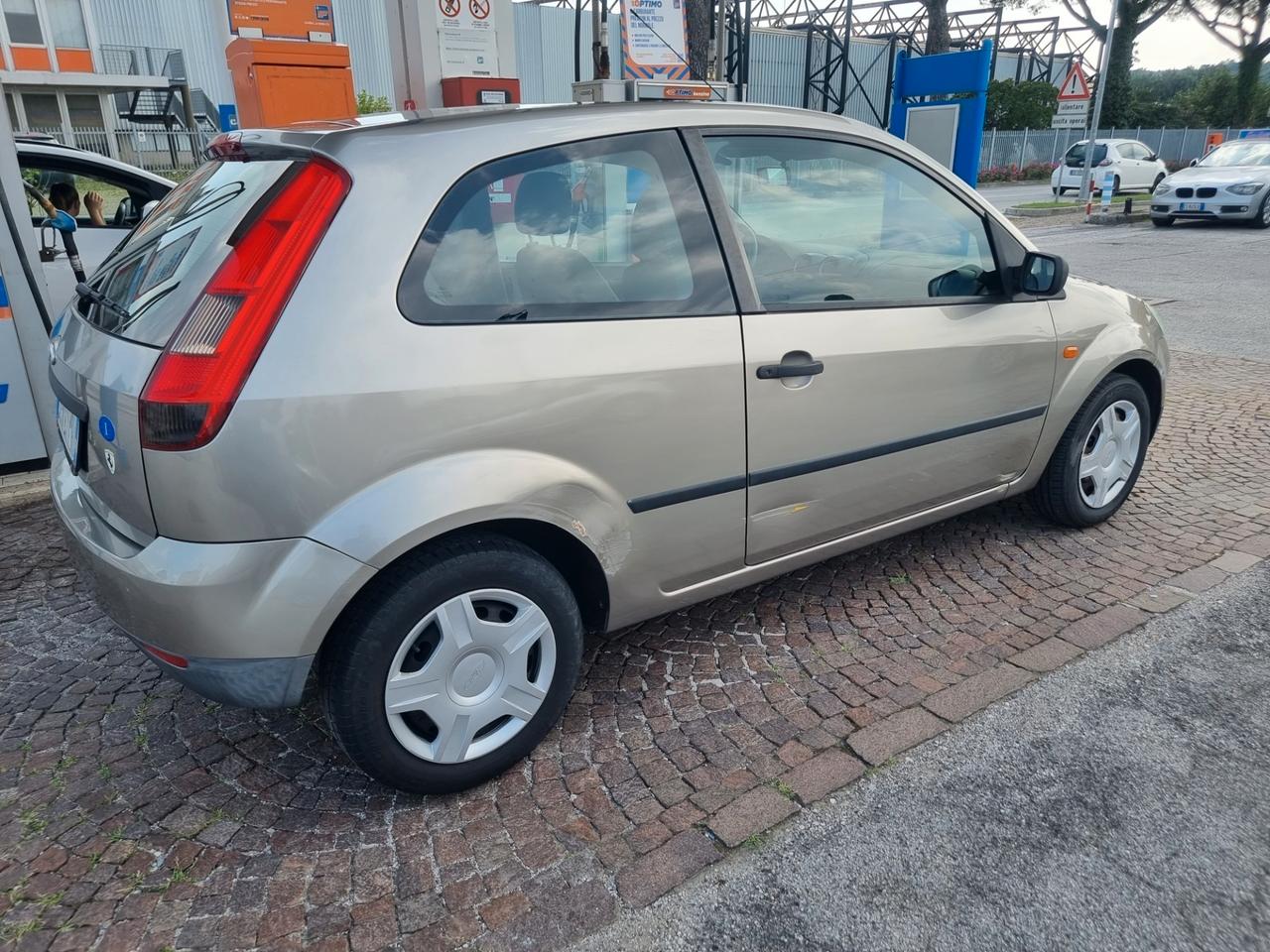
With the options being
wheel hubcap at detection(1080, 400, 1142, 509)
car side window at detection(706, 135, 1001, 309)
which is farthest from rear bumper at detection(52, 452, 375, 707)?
wheel hubcap at detection(1080, 400, 1142, 509)

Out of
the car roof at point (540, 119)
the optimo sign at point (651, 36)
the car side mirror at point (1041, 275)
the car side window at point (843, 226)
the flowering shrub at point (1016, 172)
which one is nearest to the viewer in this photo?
the car roof at point (540, 119)

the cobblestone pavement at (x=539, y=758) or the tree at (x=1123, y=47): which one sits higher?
the tree at (x=1123, y=47)

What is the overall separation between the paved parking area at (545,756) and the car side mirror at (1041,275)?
117 cm

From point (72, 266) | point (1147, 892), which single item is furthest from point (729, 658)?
point (72, 266)

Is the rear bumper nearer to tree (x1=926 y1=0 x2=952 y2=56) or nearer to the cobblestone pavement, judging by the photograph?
the cobblestone pavement

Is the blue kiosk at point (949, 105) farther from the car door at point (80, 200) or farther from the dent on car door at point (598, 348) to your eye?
the dent on car door at point (598, 348)

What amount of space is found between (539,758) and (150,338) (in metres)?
1.54

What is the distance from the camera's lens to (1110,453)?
414 cm

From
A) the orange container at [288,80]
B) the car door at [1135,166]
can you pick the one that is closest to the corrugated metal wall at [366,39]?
the car door at [1135,166]

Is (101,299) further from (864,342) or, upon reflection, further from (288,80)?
(288,80)

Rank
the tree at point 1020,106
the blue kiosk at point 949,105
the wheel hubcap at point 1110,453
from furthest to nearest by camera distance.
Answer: the tree at point 1020,106, the blue kiosk at point 949,105, the wheel hubcap at point 1110,453

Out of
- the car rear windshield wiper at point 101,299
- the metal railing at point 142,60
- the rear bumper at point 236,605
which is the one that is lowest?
the rear bumper at point 236,605

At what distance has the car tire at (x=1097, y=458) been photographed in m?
3.94

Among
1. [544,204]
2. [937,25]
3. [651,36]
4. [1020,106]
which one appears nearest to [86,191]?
[651,36]
